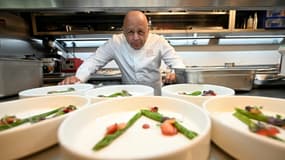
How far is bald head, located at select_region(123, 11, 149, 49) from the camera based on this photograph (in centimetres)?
133

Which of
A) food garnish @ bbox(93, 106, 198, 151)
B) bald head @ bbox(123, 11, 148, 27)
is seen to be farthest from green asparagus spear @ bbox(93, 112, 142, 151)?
bald head @ bbox(123, 11, 148, 27)

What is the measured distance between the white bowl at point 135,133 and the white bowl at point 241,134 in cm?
4

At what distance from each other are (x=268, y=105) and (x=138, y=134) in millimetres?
403

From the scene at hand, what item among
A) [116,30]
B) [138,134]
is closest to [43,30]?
[116,30]

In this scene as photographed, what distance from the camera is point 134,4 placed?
1.01 meters

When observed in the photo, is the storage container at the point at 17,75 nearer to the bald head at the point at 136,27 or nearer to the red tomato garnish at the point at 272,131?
the bald head at the point at 136,27

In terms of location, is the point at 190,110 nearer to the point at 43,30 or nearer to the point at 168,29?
the point at 168,29

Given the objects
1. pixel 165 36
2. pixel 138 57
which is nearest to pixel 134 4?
pixel 138 57

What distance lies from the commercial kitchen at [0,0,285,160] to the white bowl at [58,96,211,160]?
554 mm

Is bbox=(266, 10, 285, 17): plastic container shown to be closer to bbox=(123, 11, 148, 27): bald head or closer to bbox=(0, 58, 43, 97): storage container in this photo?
bbox=(123, 11, 148, 27): bald head

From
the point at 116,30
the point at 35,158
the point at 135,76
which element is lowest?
the point at 35,158

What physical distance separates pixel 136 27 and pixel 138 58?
0.92 feet

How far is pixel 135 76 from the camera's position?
5.11 ft

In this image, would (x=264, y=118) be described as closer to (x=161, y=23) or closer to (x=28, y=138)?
(x=28, y=138)
